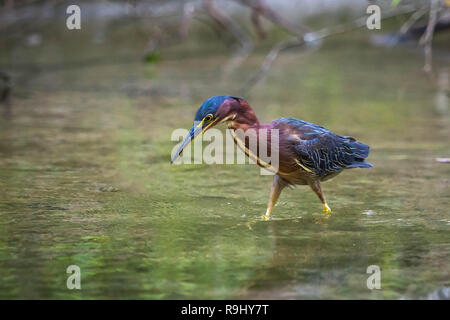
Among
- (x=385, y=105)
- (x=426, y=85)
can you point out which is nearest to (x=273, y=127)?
(x=385, y=105)

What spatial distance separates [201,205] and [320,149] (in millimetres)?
972

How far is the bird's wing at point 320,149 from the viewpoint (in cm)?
568

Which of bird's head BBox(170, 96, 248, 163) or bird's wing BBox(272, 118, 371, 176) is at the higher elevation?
bird's head BBox(170, 96, 248, 163)

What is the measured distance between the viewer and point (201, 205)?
611 cm

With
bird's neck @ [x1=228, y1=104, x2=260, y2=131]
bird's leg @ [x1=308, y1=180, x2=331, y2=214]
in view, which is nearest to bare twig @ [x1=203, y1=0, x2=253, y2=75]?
bird's leg @ [x1=308, y1=180, x2=331, y2=214]

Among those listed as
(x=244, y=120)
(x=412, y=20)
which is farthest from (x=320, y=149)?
(x=412, y=20)

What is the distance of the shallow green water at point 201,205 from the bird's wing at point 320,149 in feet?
1.07

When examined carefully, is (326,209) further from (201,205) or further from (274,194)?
(201,205)

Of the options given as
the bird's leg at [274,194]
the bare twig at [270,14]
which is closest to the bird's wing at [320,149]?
the bird's leg at [274,194]

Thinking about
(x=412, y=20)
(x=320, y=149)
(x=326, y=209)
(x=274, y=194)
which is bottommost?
(x=326, y=209)

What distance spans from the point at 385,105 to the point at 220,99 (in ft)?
17.4

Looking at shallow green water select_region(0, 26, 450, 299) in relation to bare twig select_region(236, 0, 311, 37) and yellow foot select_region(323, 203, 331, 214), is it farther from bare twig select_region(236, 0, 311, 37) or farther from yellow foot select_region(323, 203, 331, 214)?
bare twig select_region(236, 0, 311, 37)

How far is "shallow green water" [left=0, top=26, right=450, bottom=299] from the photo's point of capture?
4.50 metres

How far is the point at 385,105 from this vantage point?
33.7 ft
